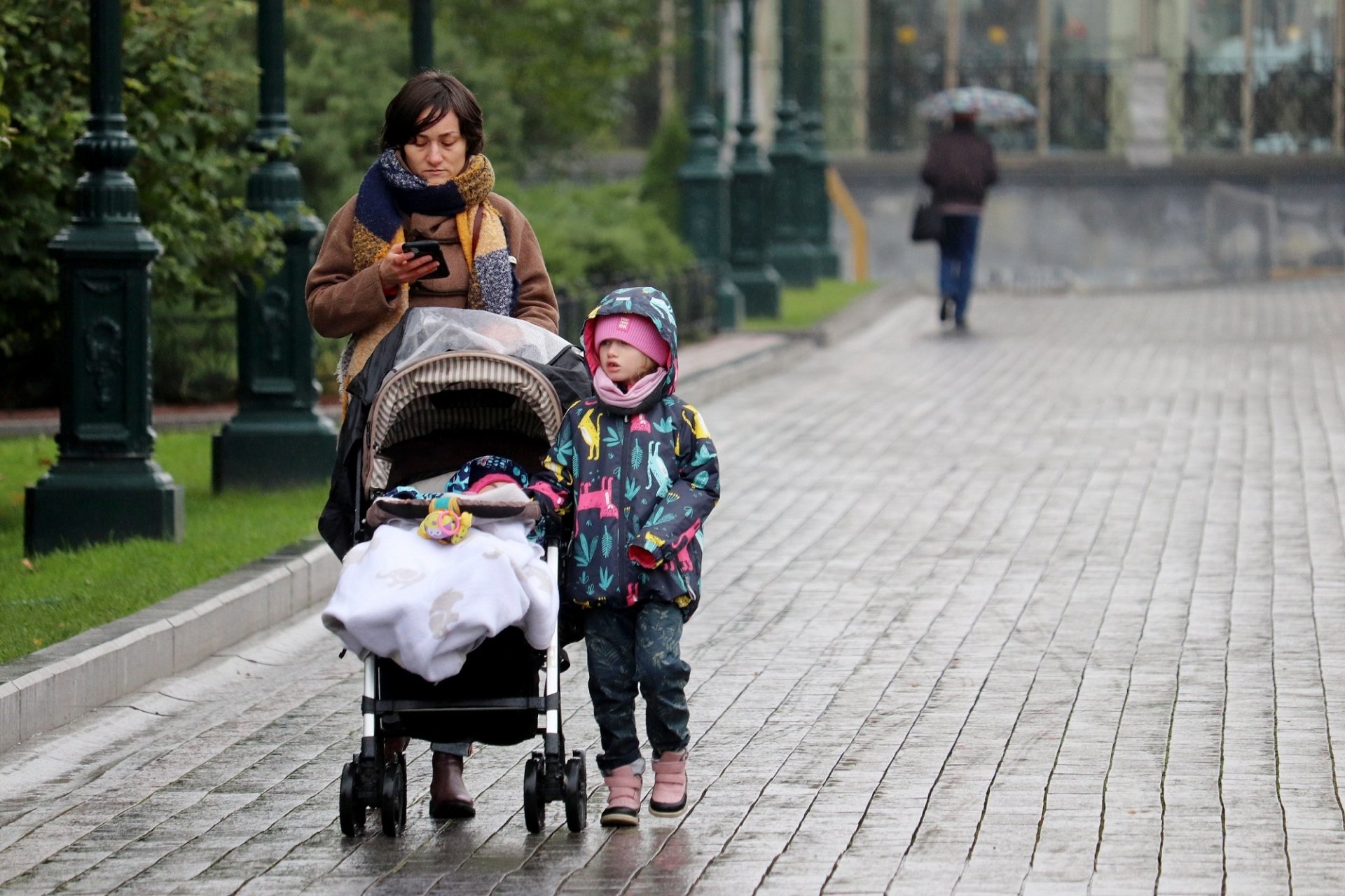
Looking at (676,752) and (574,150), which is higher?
(574,150)

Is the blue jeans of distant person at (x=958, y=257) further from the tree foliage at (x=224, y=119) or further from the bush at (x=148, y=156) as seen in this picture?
the bush at (x=148, y=156)

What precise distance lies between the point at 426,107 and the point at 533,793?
1756mm

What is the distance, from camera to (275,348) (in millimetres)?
12211

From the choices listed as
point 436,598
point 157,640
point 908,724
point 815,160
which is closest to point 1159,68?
point 815,160

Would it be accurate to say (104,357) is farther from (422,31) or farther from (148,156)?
(422,31)

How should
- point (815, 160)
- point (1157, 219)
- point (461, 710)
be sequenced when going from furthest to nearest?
point (1157, 219) < point (815, 160) < point (461, 710)

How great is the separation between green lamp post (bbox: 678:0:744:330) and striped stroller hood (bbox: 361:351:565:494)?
16.4m

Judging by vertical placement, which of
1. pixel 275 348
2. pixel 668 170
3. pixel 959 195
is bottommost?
pixel 275 348

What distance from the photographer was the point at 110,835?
609cm

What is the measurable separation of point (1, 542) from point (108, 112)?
6.49 feet

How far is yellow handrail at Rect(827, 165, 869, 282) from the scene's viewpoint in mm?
35719

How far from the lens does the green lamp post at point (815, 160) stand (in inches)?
1240

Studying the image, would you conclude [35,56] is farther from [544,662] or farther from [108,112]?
[544,662]

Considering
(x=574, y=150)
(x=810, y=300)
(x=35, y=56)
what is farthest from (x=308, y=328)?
(x=574, y=150)
